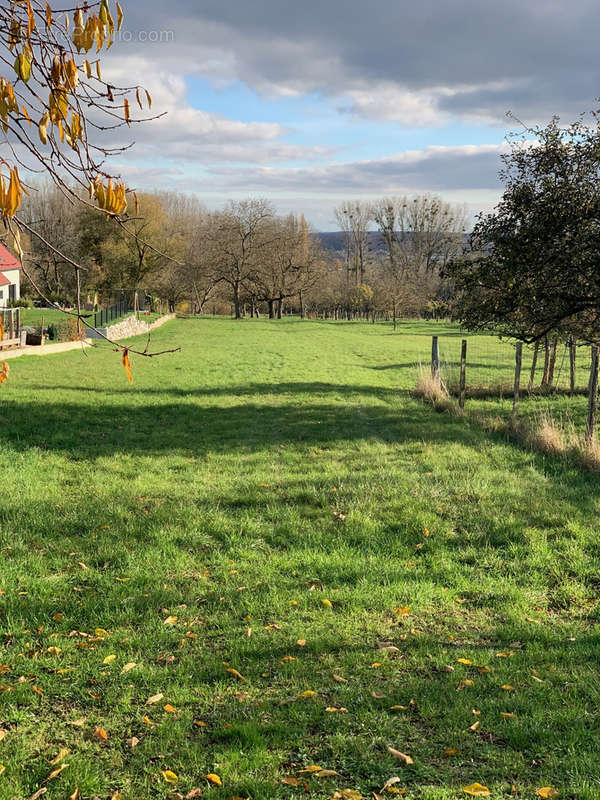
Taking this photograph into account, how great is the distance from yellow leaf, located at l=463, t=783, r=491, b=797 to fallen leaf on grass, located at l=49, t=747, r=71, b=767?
2158 millimetres

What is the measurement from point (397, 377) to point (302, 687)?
19.1 m

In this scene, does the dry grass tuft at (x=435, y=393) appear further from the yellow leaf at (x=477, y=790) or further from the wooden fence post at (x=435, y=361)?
the yellow leaf at (x=477, y=790)

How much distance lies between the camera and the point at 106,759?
3.64 m

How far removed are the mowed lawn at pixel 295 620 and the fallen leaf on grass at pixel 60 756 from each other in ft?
0.04

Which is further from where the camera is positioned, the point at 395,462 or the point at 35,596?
the point at 395,462

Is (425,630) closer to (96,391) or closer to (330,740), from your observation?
(330,740)

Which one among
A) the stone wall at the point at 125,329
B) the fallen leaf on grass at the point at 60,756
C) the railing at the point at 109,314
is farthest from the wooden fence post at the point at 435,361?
the railing at the point at 109,314

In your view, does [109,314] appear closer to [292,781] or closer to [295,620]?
[295,620]

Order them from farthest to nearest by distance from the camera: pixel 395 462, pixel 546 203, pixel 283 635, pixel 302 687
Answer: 1. pixel 546 203
2. pixel 395 462
3. pixel 283 635
4. pixel 302 687

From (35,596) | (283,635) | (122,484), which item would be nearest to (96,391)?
(122,484)

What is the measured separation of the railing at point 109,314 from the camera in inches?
1581

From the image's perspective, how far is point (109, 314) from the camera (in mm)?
44688

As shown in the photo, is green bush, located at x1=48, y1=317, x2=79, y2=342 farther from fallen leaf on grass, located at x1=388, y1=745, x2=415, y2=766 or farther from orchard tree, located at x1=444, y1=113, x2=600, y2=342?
fallen leaf on grass, located at x1=388, y1=745, x2=415, y2=766

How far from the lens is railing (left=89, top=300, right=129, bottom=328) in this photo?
40156mm
